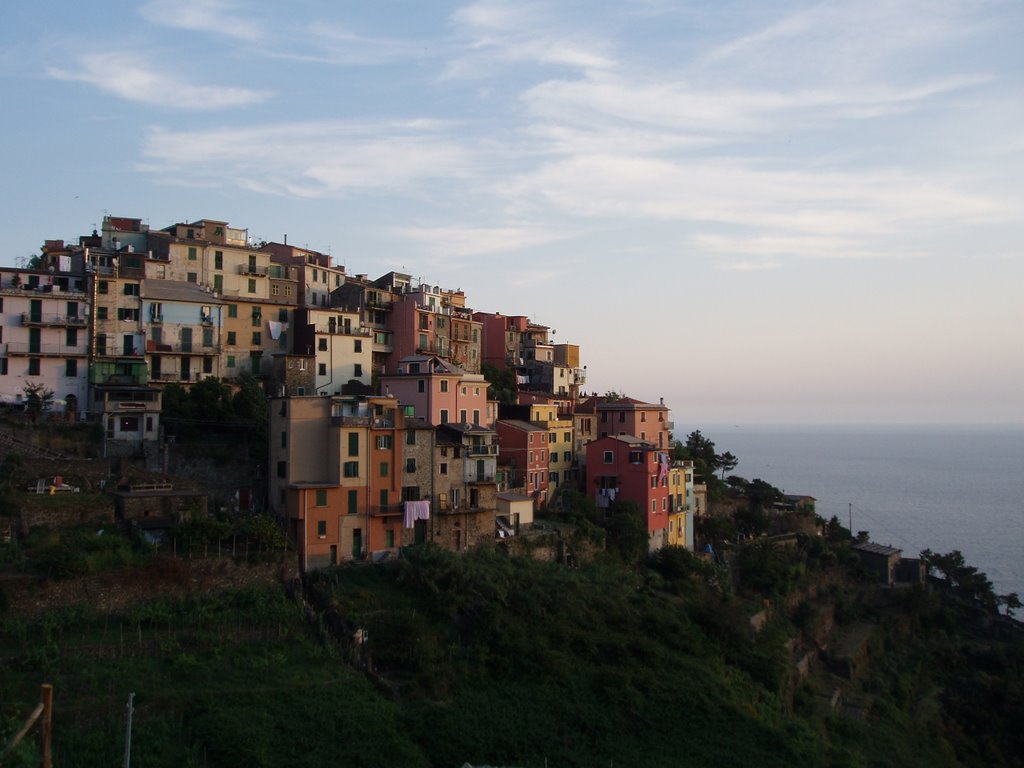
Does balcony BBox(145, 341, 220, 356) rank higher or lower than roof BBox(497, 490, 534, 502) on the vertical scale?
higher

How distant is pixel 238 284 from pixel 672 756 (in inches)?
1217

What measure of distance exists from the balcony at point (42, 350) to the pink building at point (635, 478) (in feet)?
79.8

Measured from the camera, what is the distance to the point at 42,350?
3712 centimetres

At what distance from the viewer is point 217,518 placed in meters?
30.6

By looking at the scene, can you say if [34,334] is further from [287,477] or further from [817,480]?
[817,480]

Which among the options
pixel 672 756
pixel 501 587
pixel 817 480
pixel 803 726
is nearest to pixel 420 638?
pixel 501 587

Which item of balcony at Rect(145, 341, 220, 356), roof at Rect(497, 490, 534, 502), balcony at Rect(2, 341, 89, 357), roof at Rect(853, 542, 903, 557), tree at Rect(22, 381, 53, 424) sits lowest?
roof at Rect(853, 542, 903, 557)

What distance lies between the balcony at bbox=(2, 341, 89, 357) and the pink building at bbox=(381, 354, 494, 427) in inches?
513

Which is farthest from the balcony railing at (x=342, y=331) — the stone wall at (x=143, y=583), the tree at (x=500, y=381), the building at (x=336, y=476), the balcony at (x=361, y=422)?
the stone wall at (x=143, y=583)

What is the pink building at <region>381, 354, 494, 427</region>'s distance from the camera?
136ft

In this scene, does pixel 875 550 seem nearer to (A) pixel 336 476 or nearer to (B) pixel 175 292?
(A) pixel 336 476

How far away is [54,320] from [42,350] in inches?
53.0

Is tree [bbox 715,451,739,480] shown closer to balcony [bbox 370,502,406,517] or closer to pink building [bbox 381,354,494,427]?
pink building [bbox 381,354,494,427]

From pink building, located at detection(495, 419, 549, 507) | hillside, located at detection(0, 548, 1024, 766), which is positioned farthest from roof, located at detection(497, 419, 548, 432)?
hillside, located at detection(0, 548, 1024, 766)
